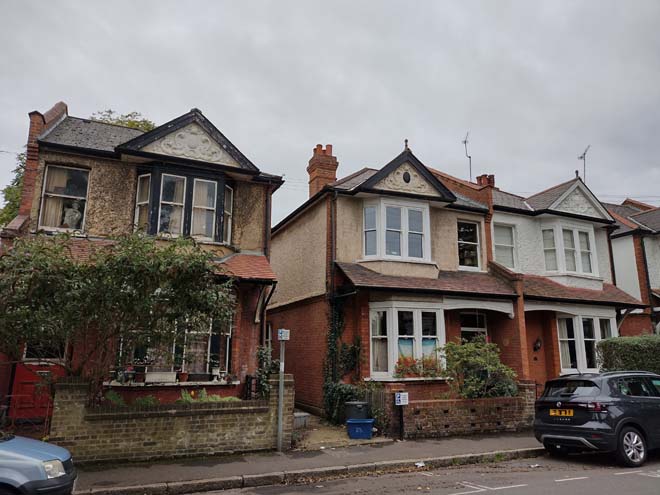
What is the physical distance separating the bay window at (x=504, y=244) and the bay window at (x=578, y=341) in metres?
2.74

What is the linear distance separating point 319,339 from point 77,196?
26.6ft

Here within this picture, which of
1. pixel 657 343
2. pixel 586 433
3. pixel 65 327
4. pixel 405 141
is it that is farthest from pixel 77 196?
pixel 657 343

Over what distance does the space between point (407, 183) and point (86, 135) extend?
9.89 meters

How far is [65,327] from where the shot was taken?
344 inches

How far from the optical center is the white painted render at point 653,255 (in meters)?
21.5

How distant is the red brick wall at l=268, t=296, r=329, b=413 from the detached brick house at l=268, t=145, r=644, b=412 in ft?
0.20

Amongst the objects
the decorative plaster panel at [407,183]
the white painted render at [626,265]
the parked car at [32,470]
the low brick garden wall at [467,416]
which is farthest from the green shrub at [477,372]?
Answer: the white painted render at [626,265]

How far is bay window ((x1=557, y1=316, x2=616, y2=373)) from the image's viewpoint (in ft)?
56.0

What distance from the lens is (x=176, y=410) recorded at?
9.43 meters

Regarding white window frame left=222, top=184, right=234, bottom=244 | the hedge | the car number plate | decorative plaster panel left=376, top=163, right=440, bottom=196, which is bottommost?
the car number plate

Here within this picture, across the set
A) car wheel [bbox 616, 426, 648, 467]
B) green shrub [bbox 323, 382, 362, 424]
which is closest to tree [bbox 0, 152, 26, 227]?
green shrub [bbox 323, 382, 362, 424]

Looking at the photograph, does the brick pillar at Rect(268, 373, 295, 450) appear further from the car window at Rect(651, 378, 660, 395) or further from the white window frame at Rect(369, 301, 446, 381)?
the car window at Rect(651, 378, 660, 395)

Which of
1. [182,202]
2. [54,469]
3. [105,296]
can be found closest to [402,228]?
[182,202]

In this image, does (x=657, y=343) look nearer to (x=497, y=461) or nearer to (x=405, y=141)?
(x=497, y=461)
